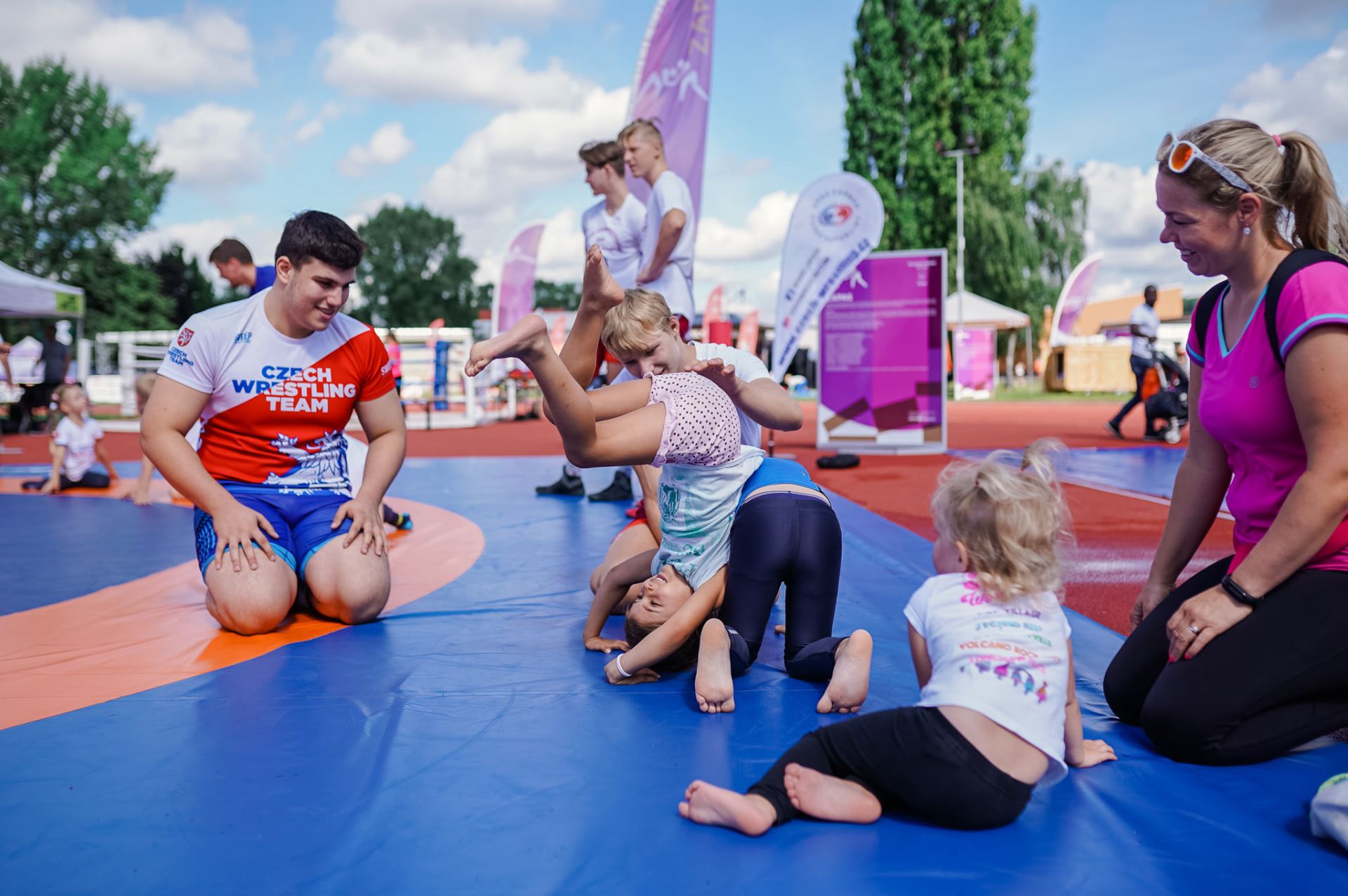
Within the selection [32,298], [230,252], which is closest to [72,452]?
[230,252]

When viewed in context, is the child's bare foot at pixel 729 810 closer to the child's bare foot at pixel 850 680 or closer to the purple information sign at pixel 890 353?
the child's bare foot at pixel 850 680

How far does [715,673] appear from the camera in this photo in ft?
7.57

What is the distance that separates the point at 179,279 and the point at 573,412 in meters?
48.8

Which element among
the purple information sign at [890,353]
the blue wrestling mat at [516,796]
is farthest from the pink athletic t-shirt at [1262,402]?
the purple information sign at [890,353]

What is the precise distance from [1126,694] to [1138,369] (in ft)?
30.6

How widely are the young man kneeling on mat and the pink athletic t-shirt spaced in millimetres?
2620

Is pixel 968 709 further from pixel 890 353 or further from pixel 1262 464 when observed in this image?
pixel 890 353

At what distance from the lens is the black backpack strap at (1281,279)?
2070mm

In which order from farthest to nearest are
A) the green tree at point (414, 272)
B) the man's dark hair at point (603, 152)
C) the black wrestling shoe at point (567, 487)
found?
the green tree at point (414, 272), the black wrestling shoe at point (567, 487), the man's dark hair at point (603, 152)

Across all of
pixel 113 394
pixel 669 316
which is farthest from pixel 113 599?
pixel 113 394

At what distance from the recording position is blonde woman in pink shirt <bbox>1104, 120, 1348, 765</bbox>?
196 cm

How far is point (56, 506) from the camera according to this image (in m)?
6.37

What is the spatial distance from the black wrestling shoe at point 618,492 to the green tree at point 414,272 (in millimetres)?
64510

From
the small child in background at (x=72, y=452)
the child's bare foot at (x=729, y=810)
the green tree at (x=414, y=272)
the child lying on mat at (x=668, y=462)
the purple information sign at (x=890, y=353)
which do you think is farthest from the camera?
the green tree at (x=414, y=272)
